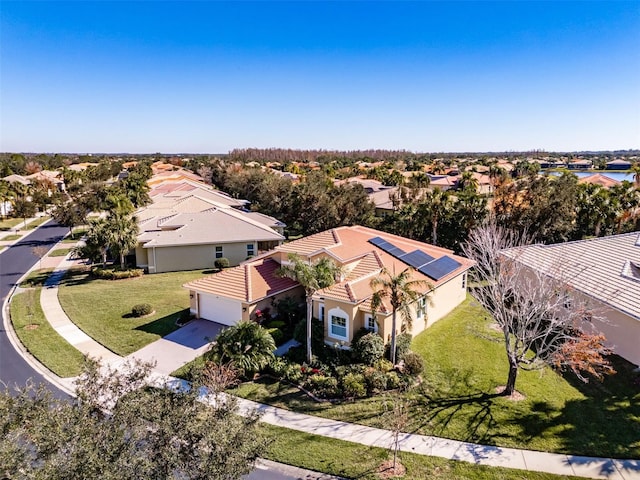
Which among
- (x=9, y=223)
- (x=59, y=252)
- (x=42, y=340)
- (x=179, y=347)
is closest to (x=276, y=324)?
(x=179, y=347)

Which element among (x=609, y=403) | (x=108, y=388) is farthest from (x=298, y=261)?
(x=609, y=403)

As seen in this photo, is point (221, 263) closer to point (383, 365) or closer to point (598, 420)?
point (383, 365)

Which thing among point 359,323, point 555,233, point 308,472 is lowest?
point 308,472

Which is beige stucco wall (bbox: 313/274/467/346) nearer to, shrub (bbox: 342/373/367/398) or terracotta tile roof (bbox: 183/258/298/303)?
shrub (bbox: 342/373/367/398)

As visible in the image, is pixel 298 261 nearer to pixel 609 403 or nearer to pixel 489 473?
pixel 489 473

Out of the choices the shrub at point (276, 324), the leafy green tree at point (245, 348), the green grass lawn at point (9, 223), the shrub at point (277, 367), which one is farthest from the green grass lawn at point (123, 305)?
the green grass lawn at point (9, 223)
